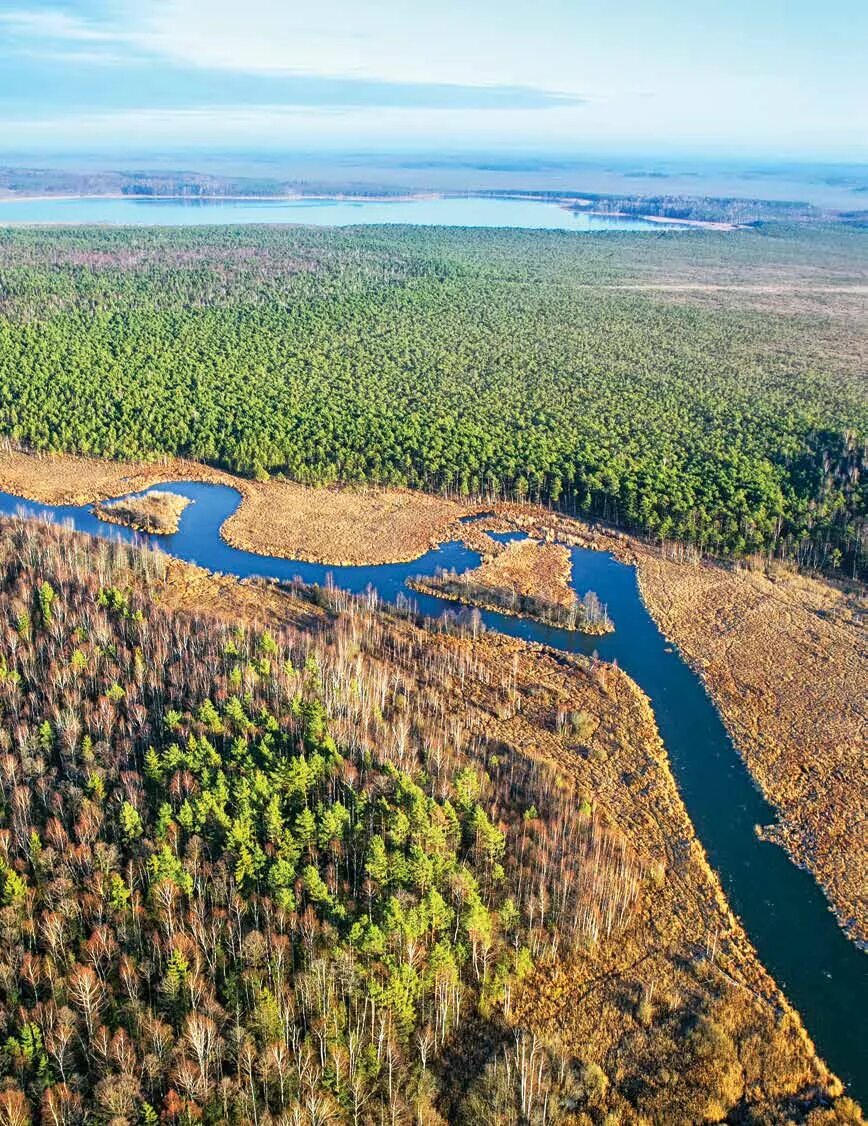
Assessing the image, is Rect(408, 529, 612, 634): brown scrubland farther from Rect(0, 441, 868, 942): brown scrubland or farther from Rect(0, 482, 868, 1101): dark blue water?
Rect(0, 441, 868, 942): brown scrubland

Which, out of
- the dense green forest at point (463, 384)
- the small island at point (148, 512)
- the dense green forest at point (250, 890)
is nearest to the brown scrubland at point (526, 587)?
the dense green forest at point (463, 384)

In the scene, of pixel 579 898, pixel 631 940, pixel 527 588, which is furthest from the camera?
pixel 527 588

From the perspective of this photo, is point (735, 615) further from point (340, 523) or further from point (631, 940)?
point (340, 523)

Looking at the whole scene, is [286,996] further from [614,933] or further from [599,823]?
[599,823]

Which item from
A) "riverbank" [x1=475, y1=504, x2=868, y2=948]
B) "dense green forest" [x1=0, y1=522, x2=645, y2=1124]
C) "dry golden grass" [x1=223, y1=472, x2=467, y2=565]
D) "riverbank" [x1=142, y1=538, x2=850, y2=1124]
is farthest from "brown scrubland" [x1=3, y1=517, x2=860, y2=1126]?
"dry golden grass" [x1=223, y1=472, x2=467, y2=565]

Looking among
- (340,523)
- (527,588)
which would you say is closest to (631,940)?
(527,588)

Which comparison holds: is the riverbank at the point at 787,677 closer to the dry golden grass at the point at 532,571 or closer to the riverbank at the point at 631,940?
the dry golden grass at the point at 532,571
